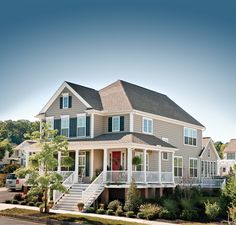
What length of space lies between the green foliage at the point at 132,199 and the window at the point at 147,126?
794cm

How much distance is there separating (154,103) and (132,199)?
14.4 metres

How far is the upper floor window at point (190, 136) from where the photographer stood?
144 ft

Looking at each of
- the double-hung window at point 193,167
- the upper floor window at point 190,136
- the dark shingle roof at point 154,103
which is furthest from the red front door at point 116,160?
the double-hung window at point 193,167

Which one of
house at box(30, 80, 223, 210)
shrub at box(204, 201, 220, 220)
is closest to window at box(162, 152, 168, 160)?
house at box(30, 80, 223, 210)

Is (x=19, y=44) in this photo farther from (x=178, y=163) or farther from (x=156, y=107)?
(x=178, y=163)

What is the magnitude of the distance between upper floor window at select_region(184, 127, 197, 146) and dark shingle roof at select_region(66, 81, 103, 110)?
10.6 m

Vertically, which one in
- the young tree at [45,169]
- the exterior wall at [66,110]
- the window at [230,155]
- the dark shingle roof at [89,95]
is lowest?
the young tree at [45,169]

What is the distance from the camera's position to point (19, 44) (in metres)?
18.5

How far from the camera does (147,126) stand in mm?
37344

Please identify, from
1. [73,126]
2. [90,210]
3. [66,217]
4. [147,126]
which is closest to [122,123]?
[147,126]

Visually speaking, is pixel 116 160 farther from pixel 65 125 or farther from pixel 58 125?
pixel 58 125

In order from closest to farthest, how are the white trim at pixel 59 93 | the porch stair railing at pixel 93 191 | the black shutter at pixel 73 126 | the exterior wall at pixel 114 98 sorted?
the porch stair railing at pixel 93 191 → the exterior wall at pixel 114 98 → the white trim at pixel 59 93 → the black shutter at pixel 73 126

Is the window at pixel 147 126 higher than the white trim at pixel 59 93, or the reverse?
the white trim at pixel 59 93

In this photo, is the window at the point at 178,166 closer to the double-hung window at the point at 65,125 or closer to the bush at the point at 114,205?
the double-hung window at the point at 65,125
